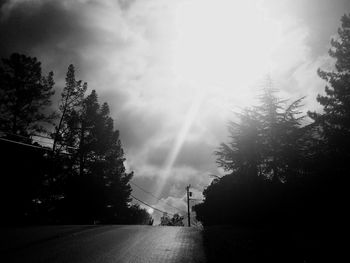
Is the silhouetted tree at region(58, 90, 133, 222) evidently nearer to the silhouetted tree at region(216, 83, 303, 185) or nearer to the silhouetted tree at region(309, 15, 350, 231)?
the silhouetted tree at region(216, 83, 303, 185)

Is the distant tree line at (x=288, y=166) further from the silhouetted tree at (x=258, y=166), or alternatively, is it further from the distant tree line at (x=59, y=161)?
the distant tree line at (x=59, y=161)

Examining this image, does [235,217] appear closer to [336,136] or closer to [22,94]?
[336,136]

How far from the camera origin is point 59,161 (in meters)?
35.8

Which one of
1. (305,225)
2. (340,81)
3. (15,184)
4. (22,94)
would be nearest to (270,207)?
(305,225)

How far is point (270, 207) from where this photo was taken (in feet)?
82.2

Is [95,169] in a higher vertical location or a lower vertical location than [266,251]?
higher

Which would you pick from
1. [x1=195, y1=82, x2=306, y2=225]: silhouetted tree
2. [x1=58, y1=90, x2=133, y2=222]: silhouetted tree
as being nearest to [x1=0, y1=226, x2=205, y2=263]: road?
[x1=195, y1=82, x2=306, y2=225]: silhouetted tree

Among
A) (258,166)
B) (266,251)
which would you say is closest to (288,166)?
(258,166)

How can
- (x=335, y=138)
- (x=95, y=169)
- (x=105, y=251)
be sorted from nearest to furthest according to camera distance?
(x=105, y=251), (x=335, y=138), (x=95, y=169)

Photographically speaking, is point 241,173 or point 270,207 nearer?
point 270,207

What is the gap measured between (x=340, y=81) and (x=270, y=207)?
1020 cm

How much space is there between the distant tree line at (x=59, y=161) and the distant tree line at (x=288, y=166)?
39.3 ft

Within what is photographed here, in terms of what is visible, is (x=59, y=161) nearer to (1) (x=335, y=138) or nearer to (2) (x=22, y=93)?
(2) (x=22, y=93)

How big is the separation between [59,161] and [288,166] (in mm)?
22959
